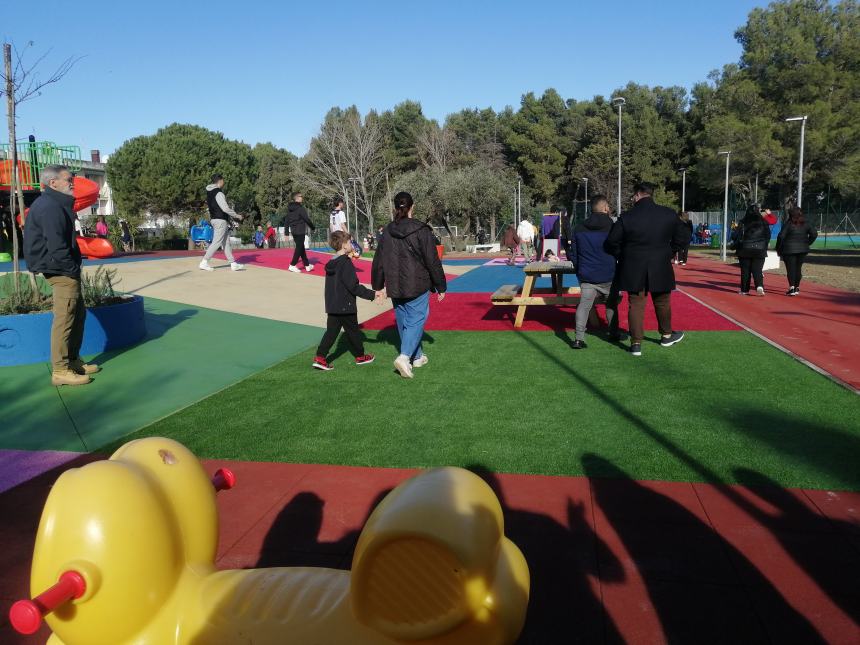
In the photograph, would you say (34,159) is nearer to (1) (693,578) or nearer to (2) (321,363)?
(2) (321,363)

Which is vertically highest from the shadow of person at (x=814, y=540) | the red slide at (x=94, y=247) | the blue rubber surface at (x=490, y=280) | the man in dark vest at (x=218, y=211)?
the man in dark vest at (x=218, y=211)

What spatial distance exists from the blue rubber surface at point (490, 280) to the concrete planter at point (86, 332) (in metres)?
7.85

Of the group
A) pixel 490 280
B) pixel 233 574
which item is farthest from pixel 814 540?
pixel 490 280

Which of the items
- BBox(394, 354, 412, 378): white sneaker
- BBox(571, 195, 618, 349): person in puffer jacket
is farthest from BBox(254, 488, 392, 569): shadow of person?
BBox(571, 195, 618, 349): person in puffer jacket

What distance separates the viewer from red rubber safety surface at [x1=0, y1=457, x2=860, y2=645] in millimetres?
2564

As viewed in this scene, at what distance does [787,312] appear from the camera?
1030 centimetres

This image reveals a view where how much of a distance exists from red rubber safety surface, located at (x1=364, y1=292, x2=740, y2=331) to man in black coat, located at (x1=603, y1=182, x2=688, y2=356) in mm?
1758

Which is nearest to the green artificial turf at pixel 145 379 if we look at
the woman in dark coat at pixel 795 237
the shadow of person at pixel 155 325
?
the shadow of person at pixel 155 325

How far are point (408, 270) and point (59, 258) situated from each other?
3.31 metres

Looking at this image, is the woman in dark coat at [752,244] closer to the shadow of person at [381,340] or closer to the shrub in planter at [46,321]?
the shadow of person at [381,340]

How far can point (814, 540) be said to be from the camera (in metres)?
3.15

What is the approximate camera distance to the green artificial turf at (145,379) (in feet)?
17.1

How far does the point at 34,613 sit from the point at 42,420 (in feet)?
15.5

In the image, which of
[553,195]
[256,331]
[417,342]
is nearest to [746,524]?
[417,342]
